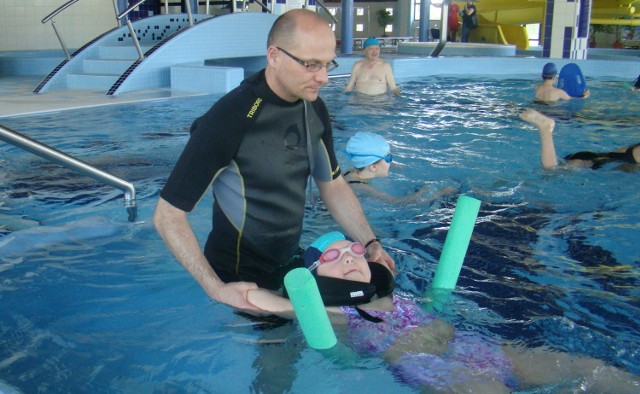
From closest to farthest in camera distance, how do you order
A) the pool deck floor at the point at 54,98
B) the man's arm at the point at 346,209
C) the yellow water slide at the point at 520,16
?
the man's arm at the point at 346,209
the pool deck floor at the point at 54,98
the yellow water slide at the point at 520,16

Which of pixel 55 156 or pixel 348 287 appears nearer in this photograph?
pixel 348 287

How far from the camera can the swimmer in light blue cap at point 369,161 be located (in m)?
4.87

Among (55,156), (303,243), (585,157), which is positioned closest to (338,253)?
(303,243)

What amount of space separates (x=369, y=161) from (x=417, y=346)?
7.65 ft

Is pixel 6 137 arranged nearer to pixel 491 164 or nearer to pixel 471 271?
pixel 471 271

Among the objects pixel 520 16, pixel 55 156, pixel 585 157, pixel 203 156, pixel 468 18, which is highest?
pixel 520 16

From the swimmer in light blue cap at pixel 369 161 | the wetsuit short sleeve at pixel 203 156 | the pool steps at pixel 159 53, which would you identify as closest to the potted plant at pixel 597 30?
the pool steps at pixel 159 53

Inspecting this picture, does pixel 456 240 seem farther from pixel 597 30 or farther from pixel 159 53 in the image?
pixel 597 30

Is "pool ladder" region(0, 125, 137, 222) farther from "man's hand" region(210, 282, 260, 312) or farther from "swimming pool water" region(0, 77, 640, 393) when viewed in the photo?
"man's hand" region(210, 282, 260, 312)

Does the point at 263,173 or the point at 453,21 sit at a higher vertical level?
the point at 453,21

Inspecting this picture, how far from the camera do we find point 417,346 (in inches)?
108

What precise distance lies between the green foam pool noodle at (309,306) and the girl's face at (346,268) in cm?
34

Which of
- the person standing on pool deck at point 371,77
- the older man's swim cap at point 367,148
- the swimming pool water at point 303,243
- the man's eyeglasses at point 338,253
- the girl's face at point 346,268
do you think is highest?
the person standing on pool deck at point 371,77

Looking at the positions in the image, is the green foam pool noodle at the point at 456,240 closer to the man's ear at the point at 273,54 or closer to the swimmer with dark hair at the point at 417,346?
the swimmer with dark hair at the point at 417,346
